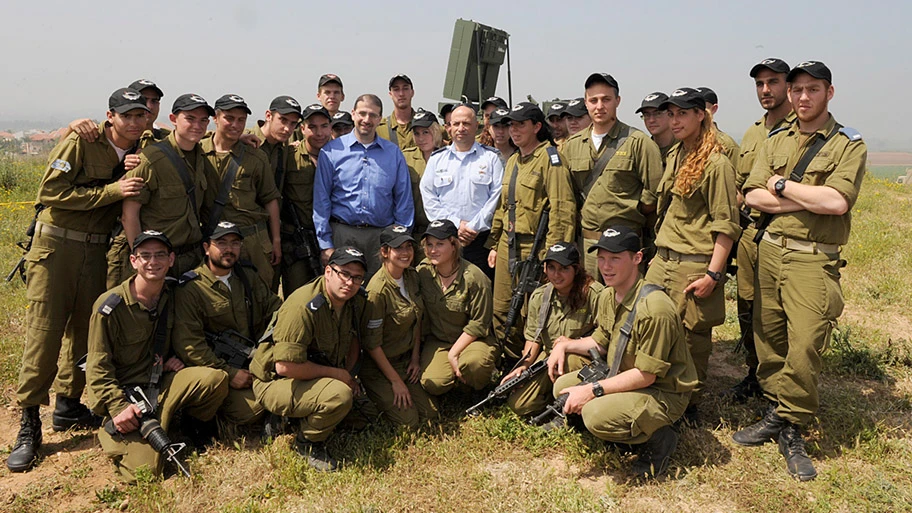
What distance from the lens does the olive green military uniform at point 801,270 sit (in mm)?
4238

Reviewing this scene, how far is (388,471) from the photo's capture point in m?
4.51

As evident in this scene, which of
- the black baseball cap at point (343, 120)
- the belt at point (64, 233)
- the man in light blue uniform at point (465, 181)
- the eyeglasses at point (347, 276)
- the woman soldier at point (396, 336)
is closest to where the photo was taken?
the eyeglasses at point (347, 276)

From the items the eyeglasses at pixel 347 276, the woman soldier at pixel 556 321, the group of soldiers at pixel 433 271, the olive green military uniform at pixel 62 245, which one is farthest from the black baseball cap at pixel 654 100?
the olive green military uniform at pixel 62 245

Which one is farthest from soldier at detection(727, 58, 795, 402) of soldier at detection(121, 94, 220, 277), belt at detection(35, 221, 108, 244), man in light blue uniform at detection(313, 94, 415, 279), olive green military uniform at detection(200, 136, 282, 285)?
belt at detection(35, 221, 108, 244)

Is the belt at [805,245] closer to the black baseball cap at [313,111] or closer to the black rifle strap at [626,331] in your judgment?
the black rifle strap at [626,331]

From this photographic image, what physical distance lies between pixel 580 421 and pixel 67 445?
410 cm

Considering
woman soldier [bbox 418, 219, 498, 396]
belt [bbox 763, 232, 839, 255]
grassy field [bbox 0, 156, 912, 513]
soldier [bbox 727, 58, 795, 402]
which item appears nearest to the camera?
grassy field [bbox 0, 156, 912, 513]

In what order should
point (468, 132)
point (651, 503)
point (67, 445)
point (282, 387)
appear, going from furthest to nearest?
point (468, 132)
point (67, 445)
point (282, 387)
point (651, 503)

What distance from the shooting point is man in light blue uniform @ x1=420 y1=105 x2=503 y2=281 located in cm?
595

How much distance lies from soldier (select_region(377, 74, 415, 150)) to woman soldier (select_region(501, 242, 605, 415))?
10.9 ft

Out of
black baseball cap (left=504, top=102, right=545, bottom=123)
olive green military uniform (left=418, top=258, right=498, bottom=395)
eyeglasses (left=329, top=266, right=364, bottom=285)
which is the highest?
black baseball cap (left=504, top=102, right=545, bottom=123)

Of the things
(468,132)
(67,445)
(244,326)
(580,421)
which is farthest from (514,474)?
(67,445)

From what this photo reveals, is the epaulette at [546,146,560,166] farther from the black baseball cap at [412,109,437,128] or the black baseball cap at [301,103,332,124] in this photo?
the black baseball cap at [301,103,332,124]

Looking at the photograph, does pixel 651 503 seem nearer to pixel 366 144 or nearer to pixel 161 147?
pixel 366 144
